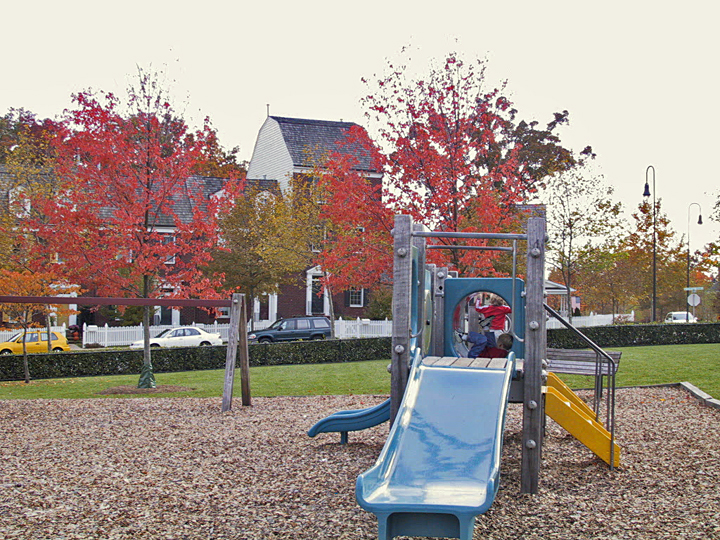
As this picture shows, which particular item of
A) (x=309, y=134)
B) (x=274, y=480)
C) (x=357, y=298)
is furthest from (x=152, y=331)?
(x=274, y=480)

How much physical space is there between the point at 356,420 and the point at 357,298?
3052cm

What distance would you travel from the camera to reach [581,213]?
2961 cm

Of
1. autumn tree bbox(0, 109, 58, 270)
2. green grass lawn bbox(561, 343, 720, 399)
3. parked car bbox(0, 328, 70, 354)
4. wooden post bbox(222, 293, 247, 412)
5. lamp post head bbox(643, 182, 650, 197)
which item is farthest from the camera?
lamp post head bbox(643, 182, 650, 197)

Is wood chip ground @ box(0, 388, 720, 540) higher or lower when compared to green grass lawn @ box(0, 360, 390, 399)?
higher

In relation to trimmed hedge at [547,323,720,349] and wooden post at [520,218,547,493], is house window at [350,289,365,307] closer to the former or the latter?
trimmed hedge at [547,323,720,349]

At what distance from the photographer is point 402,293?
20.6 feet

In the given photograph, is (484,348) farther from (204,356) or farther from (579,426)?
(204,356)

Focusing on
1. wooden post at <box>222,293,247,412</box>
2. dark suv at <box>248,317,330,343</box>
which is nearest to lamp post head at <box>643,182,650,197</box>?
dark suv at <box>248,317,330,343</box>

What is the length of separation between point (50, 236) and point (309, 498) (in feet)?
34.3

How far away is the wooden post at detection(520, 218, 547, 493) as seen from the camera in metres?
6.10

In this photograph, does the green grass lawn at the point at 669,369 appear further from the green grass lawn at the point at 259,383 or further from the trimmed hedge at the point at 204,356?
the green grass lawn at the point at 259,383

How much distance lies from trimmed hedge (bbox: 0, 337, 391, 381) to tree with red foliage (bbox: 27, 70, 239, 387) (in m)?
3.88

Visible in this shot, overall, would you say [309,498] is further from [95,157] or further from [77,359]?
[77,359]

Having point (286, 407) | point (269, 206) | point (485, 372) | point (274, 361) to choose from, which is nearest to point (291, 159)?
point (269, 206)
